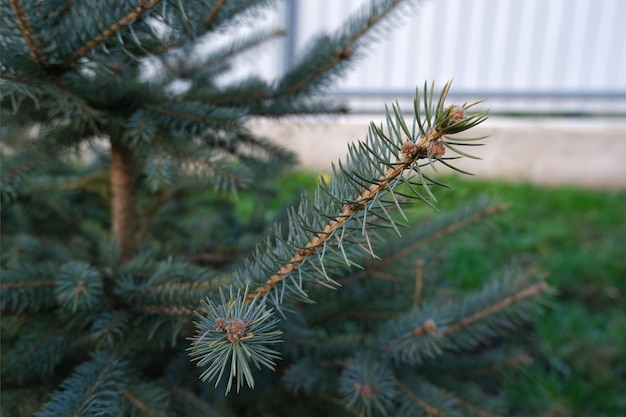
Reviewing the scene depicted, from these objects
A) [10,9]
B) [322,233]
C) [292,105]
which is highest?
[10,9]

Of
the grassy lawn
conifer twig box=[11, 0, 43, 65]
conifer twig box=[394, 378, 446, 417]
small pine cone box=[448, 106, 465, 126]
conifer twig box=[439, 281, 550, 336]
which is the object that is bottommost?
the grassy lawn

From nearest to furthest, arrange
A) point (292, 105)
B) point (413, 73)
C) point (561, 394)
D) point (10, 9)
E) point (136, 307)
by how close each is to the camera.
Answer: point (10, 9) → point (136, 307) → point (292, 105) → point (561, 394) → point (413, 73)

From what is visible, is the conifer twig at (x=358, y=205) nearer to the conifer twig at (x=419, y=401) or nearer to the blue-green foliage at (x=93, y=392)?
the blue-green foliage at (x=93, y=392)

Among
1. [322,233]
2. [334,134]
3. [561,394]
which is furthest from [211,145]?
[334,134]

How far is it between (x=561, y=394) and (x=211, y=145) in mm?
1248

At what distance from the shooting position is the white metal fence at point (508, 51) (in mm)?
3611

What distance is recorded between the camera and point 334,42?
875mm

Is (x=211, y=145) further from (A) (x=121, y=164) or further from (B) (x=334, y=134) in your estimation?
(B) (x=334, y=134)

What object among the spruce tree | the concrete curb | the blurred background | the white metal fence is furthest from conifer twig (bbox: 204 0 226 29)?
the white metal fence

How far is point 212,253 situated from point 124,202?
0.20 meters

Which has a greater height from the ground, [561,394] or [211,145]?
[211,145]

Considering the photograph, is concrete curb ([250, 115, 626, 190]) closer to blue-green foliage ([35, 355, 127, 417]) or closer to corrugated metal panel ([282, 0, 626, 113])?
corrugated metal panel ([282, 0, 626, 113])

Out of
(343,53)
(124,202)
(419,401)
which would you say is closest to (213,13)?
(343,53)

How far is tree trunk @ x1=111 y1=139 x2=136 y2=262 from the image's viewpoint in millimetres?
970
